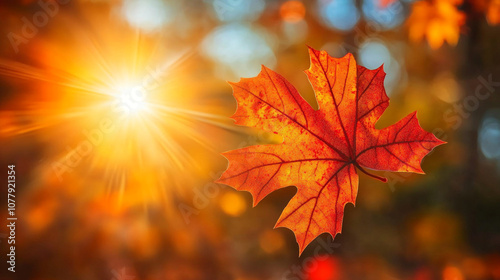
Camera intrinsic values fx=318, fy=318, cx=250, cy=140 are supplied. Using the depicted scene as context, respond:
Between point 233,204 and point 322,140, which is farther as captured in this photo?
point 233,204

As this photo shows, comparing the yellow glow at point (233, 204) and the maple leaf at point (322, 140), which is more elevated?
the yellow glow at point (233, 204)

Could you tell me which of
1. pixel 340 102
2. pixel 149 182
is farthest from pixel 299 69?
pixel 340 102

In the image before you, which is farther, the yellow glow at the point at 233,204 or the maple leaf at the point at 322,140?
the yellow glow at the point at 233,204

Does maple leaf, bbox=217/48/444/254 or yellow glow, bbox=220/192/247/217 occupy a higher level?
yellow glow, bbox=220/192/247/217

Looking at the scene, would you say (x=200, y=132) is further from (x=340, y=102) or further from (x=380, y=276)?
(x=340, y=102)

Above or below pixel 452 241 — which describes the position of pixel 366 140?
below

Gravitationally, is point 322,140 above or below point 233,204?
below

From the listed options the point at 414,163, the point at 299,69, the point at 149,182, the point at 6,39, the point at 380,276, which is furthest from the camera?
the point at 299,69

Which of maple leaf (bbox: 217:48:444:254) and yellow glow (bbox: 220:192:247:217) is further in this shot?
yellow glow (bbox: 220:192:247:217)
